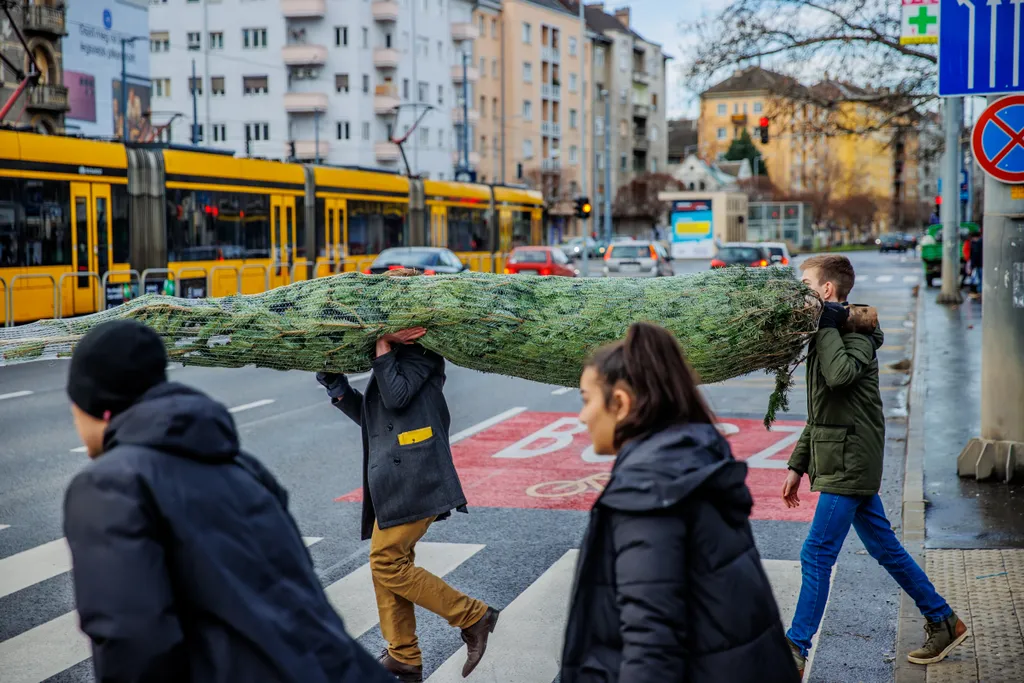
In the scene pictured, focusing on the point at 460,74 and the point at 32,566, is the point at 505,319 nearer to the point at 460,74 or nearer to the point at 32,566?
the point at 32,566

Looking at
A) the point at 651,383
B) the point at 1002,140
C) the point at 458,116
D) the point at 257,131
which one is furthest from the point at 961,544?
the point at 458,116

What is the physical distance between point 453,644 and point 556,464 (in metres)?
4.50

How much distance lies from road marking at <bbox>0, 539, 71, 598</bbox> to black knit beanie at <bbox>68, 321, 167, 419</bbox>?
4.48 m

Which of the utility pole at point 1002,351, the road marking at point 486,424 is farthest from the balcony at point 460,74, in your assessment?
the utility pole at point 1002,351

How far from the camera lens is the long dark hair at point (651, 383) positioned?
2865 mm

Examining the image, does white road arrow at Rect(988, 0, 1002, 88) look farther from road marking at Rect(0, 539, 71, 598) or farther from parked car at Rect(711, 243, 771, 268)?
parked car at Rect(711, 243, 771, 268)

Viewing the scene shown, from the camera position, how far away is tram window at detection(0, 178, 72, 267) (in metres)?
20.2

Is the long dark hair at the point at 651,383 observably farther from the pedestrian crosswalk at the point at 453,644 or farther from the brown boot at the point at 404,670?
the pedestrian crosswalk at the point at 453,644

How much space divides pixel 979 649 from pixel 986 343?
4.08m

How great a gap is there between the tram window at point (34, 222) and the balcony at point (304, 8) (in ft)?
182

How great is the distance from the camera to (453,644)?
5.94 meters

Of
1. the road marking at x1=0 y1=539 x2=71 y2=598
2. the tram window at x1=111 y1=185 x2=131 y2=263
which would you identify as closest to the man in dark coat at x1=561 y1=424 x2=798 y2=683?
the road marking at x1=0 y1=539 x2=71 y2=598

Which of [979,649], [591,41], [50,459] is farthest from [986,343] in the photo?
[591,41]

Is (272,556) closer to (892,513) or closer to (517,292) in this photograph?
(517,292)
